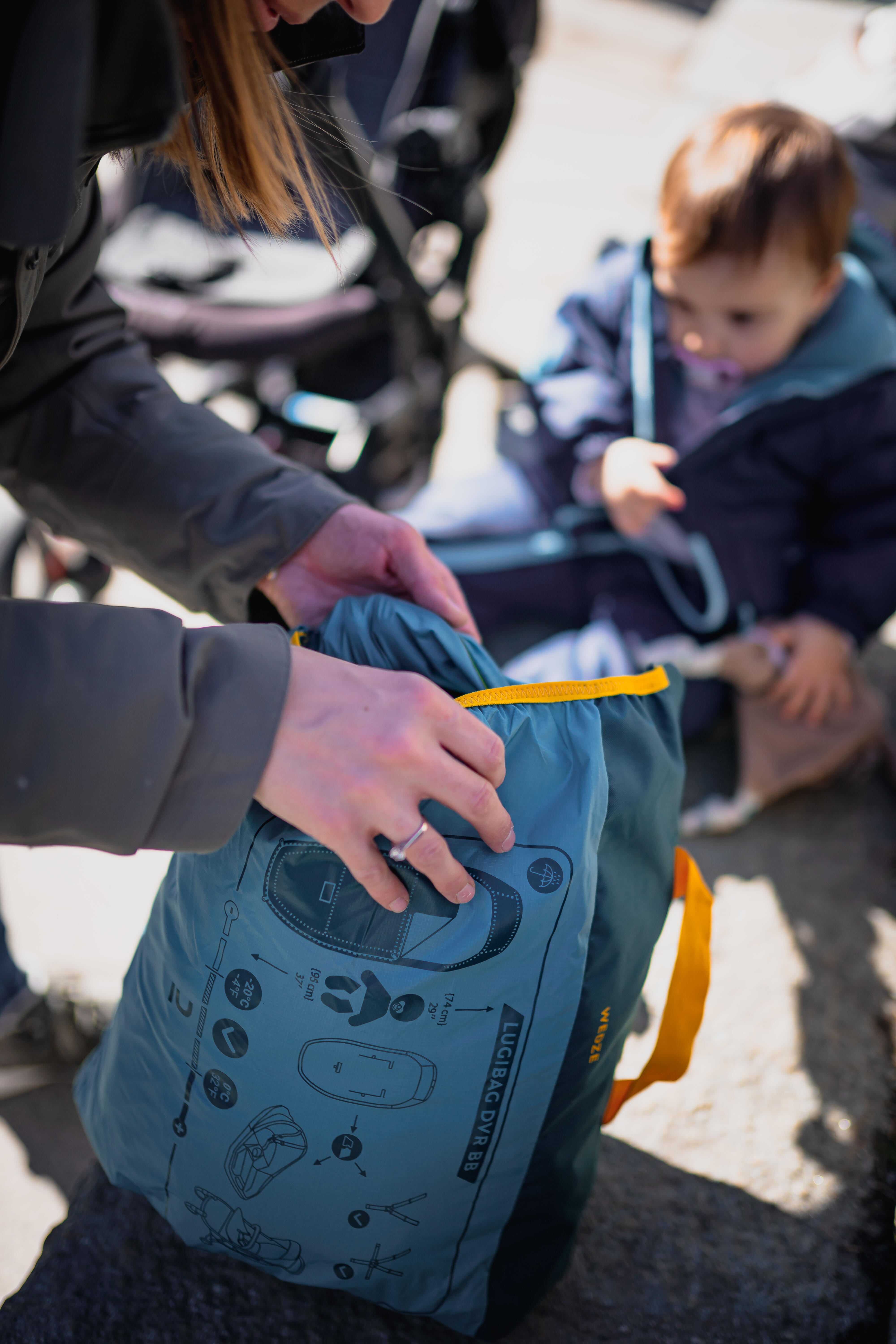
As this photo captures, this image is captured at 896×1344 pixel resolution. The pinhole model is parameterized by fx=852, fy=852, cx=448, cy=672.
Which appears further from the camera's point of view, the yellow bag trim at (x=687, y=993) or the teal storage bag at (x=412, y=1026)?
the yellow bag trim at (x=687, y=993)

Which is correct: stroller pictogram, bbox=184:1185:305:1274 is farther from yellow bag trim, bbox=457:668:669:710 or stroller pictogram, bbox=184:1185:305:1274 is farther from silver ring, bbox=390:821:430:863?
yellow bag trim, bbox=457:668:669:710

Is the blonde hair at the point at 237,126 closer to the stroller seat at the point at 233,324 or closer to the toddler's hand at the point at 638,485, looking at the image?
the toddler's hand at the point at 638,485

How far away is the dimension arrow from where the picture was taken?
2.28ft

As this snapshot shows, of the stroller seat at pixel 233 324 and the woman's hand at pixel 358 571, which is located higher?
the woman's hand at pixel 358 571

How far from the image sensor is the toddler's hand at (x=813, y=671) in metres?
1.50

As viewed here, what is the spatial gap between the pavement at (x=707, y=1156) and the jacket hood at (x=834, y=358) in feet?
2.07

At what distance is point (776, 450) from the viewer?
1.50m

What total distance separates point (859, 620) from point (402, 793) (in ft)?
3.91

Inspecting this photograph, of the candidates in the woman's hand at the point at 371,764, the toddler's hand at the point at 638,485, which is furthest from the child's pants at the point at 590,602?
the woman's hand at the point at 371,764

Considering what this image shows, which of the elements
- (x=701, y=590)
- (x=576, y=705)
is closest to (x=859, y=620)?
(x=701, y=590)

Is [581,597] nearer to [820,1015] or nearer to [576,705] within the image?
[820,1015]

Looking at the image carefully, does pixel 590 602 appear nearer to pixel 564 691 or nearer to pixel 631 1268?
pixel 564 691

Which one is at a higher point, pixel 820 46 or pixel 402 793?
pixel 820 46

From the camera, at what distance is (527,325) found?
2.84 metres
